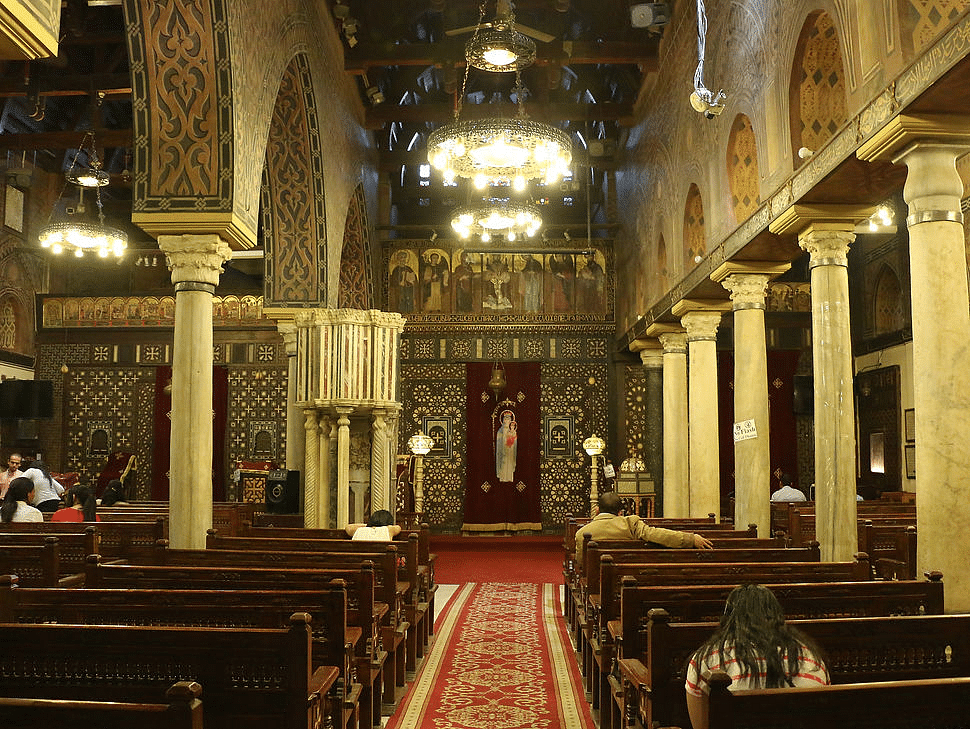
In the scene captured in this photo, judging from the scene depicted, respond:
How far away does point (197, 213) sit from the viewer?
333 inches

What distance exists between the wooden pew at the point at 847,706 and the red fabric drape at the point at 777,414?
16280mm

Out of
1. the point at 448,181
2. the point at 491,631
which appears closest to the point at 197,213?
the point at 448,181

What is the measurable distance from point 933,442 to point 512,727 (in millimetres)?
3290

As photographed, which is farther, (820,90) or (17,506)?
(17,506)

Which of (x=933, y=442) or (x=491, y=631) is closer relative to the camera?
(x=933, y=442)

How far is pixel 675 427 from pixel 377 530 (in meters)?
7.83

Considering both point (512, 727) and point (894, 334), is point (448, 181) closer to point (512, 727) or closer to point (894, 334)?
point (512, 727)

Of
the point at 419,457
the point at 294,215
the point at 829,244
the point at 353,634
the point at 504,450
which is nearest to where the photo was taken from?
the point at 353,634

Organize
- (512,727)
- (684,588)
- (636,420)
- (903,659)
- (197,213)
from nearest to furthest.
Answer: (903,659) → (684,588) → (512,727) → (197,213) → (636,420)

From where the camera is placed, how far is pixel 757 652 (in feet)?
9.43

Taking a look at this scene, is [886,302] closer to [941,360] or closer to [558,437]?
[558,437]

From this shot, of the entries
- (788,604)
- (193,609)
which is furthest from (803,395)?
(193,609)

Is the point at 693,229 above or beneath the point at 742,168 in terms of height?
beneath

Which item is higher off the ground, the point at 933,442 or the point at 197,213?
the point at 197,213
